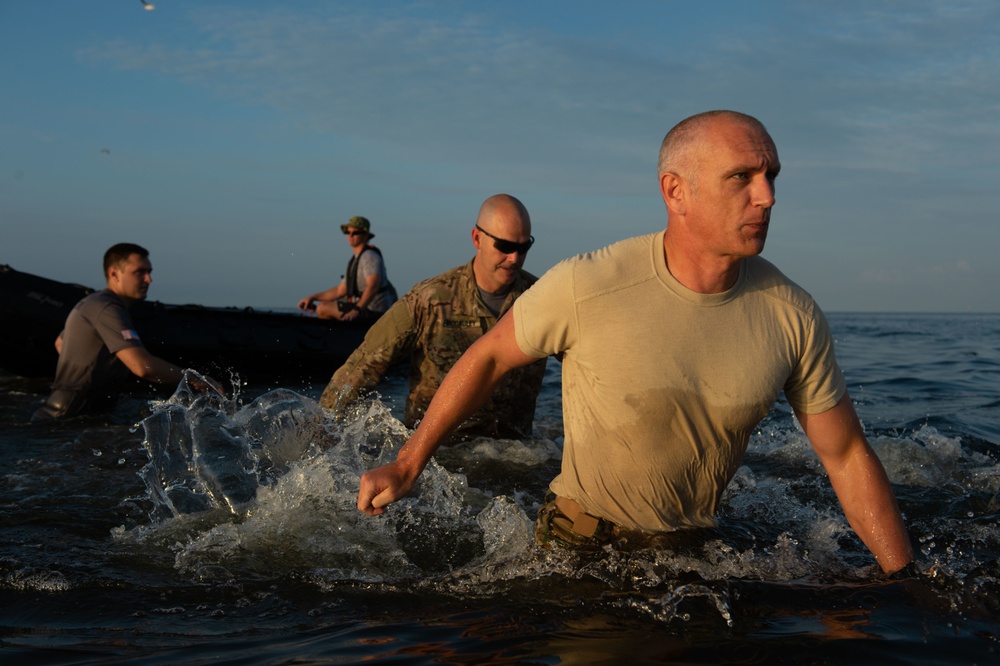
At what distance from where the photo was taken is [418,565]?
486 centimetres

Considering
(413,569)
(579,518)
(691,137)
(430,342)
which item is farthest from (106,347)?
(691,137)

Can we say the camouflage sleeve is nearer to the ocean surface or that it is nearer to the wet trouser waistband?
the ocean surface

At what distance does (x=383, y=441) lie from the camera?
7.29 meters

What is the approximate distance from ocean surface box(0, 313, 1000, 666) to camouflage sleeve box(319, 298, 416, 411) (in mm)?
164

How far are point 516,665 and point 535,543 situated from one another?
96cm

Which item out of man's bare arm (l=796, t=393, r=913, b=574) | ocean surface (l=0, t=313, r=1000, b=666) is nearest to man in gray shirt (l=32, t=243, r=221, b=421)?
ocean surface (l=0, t=313, r=1000, b=666)

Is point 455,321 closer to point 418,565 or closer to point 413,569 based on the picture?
point 418,565

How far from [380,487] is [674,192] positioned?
1.51 m

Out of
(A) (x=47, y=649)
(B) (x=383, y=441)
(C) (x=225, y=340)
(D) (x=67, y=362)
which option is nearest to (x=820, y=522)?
(B) (x=383, y=441)

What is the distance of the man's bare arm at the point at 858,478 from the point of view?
3.64m

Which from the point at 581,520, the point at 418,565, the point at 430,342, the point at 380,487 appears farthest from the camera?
the point at 430,342

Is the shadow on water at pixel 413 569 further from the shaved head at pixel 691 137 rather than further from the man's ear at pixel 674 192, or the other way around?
the shaved head at pixel 691 137

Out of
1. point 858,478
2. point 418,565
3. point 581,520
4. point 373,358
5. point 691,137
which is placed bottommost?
point 418,565

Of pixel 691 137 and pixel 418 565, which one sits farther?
pixel 418 565
